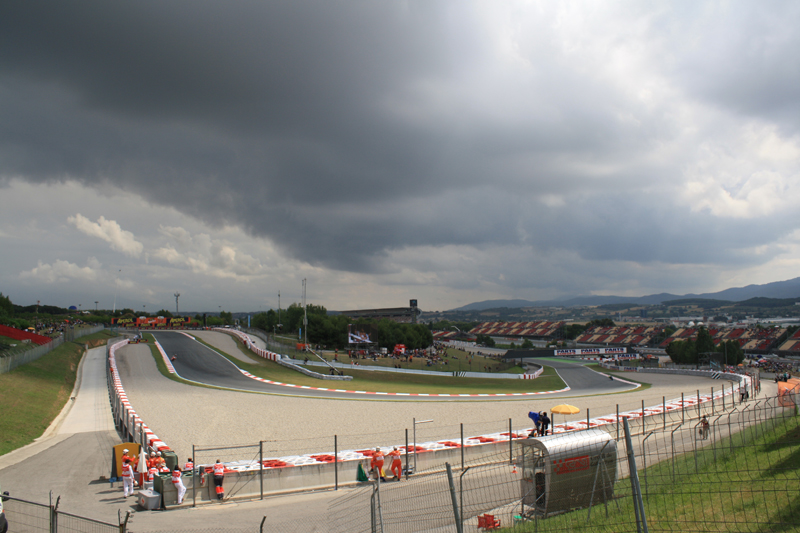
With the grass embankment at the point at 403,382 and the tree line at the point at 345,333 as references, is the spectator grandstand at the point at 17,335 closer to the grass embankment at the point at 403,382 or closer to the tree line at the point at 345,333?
the grass embankment at the point at 403,382

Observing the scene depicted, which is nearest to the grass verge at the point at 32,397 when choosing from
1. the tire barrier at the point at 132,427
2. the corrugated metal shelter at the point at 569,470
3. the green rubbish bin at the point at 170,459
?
the tire barrier at the point at 132,427

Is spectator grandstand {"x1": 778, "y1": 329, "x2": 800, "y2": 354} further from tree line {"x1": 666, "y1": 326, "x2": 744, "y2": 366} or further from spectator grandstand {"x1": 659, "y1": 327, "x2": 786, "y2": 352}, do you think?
tree line {"x1": 666, "y1": 326, "x2": 744, "y2": 366}

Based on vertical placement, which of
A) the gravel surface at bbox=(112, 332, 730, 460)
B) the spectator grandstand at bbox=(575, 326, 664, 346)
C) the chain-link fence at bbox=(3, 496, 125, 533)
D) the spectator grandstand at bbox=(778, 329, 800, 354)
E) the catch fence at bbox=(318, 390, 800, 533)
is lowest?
the spectator grandstand at bbox=(575, 326, 664, 346)

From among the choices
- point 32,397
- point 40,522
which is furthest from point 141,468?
point 32,397

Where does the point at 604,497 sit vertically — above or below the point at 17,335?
below

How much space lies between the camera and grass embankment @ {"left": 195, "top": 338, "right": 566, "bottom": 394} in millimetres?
39219

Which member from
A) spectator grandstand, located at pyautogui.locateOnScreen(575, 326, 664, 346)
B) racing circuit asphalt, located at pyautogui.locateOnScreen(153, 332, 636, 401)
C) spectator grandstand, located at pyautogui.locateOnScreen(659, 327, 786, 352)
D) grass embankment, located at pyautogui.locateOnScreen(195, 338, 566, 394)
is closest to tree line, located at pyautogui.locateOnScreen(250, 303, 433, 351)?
racing circuit asphalt, located at pyautogui.locateOnScreen(153, 332, 636, 401)

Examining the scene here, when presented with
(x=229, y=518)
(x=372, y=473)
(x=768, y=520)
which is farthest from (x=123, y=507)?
(x=768, y=520)

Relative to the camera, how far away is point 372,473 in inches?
558

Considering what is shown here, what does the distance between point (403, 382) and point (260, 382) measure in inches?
555

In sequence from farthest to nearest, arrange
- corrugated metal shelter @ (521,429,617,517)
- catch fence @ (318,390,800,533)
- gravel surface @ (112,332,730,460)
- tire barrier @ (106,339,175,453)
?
gravel surface @ (112,332,730,460)
tire barrier @ (106,339,175,453)
corrugated metal shelter @ (521,429,617,517)
catch fence @ (318,390,800,533)

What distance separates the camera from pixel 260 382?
127 ft

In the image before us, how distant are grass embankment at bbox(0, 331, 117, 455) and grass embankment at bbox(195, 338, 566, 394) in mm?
14423

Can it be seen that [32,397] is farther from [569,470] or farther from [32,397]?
[569,470]
